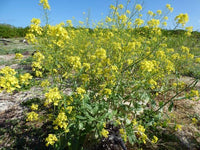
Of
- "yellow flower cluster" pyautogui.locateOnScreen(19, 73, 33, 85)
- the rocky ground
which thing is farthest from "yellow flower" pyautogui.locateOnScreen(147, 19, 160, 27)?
"yellow flower cluster" pyautogui.locateOnScreen(19, 73, 33, 85)

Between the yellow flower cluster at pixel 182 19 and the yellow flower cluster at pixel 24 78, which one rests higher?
the yellow flower cluster at pixel 182 19

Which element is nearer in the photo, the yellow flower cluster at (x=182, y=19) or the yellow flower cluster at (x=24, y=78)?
the yellow flower cluster at (x=24, y=78)

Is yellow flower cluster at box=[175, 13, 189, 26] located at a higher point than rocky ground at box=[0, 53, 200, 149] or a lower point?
higher

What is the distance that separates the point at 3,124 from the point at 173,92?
3.31 metres

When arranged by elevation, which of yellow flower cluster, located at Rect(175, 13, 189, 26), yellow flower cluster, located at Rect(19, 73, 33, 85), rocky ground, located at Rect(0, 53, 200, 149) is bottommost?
rocky ground, located at Rect(0, 53, 200, 149)

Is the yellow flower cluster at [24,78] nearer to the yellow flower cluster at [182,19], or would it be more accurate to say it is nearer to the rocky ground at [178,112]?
the rocky ground at [178,112]

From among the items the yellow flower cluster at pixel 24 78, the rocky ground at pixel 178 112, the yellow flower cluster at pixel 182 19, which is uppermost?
the yellow flower cluster at pixel 182 19

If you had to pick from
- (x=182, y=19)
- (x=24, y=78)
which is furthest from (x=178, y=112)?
(x=24, y=78)

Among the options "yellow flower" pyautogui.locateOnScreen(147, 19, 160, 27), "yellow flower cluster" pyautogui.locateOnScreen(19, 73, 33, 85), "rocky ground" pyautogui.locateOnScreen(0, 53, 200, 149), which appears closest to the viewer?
"yellow flower cluster" pyautogui.locateOnScreen(19, 73, 33, 85)

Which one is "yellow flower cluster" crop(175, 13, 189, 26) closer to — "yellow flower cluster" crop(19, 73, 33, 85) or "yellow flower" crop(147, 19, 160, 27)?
"yellow flower" crop(147, 19, 160, 27)

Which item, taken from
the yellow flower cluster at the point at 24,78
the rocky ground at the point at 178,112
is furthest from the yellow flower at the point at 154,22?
the yellow flower cluster at the point at 24,78

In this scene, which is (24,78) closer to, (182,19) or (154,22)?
(182,19)

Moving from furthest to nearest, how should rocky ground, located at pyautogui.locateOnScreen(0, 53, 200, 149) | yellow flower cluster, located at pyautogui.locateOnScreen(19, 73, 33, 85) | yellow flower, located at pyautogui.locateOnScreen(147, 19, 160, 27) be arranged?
yellow flower, located at pyautogui.locateOnScreen(147, 19, 160, 27)
rocky ground, located at pyautogui.locateOnScreen(0, 53, 200, 149)
yellow flower cluster, located at pyautogui.locateOnScreen(19, 73, 33, 85)

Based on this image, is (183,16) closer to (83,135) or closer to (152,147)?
(152,147)
